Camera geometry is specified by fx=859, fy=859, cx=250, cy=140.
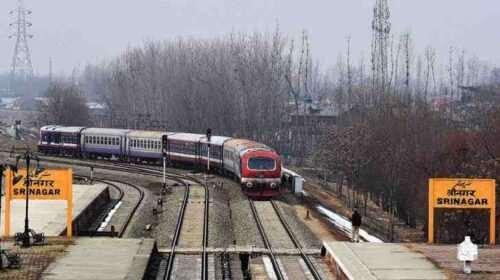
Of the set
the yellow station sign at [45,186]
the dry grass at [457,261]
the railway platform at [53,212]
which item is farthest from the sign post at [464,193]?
the railway platform at [53,212]

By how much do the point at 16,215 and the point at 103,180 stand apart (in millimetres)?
20177

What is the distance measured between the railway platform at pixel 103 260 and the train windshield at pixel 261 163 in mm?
16630

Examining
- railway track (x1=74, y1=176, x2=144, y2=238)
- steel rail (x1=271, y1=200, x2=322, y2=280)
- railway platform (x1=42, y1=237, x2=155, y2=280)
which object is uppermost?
railway platform (x1=42, y1=237, x2=155, y2=280)

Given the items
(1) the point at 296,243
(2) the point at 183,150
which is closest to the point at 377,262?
(1) the point at 296,243

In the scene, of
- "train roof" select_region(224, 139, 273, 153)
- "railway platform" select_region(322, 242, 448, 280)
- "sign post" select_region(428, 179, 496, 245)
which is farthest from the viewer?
"train roof" select_region(224, 139, 273, 153)

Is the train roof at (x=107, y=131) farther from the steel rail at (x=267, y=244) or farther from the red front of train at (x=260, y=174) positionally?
the steel rail at (x=267, y=244)

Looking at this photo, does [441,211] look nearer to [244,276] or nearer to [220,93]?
[244,276]

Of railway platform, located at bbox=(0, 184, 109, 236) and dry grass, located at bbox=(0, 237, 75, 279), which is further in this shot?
railway platform, located at bbox=(0, 184, 109, 236)

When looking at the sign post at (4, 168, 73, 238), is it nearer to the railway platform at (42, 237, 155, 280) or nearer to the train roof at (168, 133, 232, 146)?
the railway platform at (42, 237, 155, 280)

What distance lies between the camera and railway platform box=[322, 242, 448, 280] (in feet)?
61.6

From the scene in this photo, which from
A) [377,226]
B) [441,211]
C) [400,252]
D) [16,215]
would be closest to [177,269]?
[400,252]

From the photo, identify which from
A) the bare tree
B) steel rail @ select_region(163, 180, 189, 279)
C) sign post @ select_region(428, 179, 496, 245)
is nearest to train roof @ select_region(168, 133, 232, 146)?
steel rail @ select_region(163, 180, 189, 279)

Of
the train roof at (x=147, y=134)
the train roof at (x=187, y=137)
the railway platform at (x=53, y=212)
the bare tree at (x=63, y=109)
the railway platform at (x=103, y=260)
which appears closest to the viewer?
the railway platform at (x=103, y=260)

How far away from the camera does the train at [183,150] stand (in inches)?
1571
